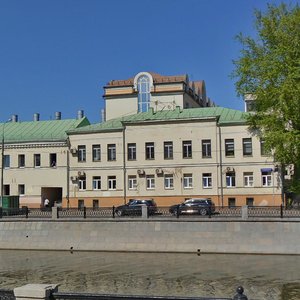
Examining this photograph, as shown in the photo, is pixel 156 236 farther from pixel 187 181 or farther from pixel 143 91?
pixel 143 91

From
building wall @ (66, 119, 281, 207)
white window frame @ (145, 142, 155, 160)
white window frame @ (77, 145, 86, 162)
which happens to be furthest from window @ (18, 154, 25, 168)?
white window frame @ (145, 142, 155, 160)

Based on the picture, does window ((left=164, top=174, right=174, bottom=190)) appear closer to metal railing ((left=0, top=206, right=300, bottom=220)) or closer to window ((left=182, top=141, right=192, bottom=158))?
window ((left=182, top=141, right=192, bottom=158))

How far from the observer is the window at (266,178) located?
4684 centimetres

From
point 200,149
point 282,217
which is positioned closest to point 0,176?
point 200,149

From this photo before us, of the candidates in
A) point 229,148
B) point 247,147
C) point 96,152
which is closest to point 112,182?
point 96,152

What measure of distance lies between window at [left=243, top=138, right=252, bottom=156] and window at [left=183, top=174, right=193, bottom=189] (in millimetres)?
5614

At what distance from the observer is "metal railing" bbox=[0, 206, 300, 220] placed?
3125cm

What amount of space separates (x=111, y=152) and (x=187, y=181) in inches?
325

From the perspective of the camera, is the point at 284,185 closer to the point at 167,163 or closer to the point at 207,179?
the point at 207,179

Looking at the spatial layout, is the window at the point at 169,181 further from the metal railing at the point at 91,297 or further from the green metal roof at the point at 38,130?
the metal railing at the point at 91,297

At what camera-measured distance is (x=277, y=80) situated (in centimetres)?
3566

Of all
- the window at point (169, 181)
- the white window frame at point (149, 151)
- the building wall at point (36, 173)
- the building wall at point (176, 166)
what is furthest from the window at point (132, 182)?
the building wall at point (36, 173)

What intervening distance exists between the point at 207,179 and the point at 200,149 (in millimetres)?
2939

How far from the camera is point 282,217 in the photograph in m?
30.2
